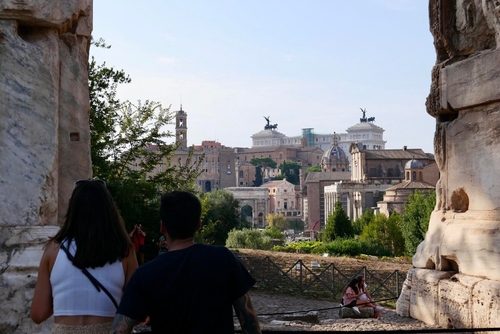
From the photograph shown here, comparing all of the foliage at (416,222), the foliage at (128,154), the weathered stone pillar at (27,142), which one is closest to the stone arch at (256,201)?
the foliage at (416,222)

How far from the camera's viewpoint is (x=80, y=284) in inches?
115

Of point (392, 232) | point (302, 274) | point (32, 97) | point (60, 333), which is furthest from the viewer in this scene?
point (392, 232)

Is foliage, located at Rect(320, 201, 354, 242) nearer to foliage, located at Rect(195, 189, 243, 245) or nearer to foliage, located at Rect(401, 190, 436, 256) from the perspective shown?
foliage, located at Rect(195, 189, 243, 245)

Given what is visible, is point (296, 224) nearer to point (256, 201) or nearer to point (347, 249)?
point (256, 201)

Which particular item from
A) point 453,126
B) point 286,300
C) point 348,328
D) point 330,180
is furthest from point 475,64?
point 330,180

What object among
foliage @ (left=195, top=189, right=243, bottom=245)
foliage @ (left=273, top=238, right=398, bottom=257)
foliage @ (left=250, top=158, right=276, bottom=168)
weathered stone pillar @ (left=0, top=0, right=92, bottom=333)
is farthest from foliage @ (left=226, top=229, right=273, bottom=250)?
foliage @ (left=250, top=158, right=276, bottom=168)

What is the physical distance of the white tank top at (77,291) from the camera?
292 centimetres

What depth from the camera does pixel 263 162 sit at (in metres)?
162

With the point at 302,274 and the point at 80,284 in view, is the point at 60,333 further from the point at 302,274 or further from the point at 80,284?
the point at 302,274

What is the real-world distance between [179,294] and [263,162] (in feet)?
521

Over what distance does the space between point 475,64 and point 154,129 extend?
14.0 metres

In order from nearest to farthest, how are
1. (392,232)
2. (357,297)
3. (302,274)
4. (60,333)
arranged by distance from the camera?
(60,333), (357,297), (302,274), (392,232)

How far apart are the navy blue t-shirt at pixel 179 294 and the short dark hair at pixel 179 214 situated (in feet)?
0.28

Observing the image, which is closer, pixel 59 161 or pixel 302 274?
pixel 59 161
